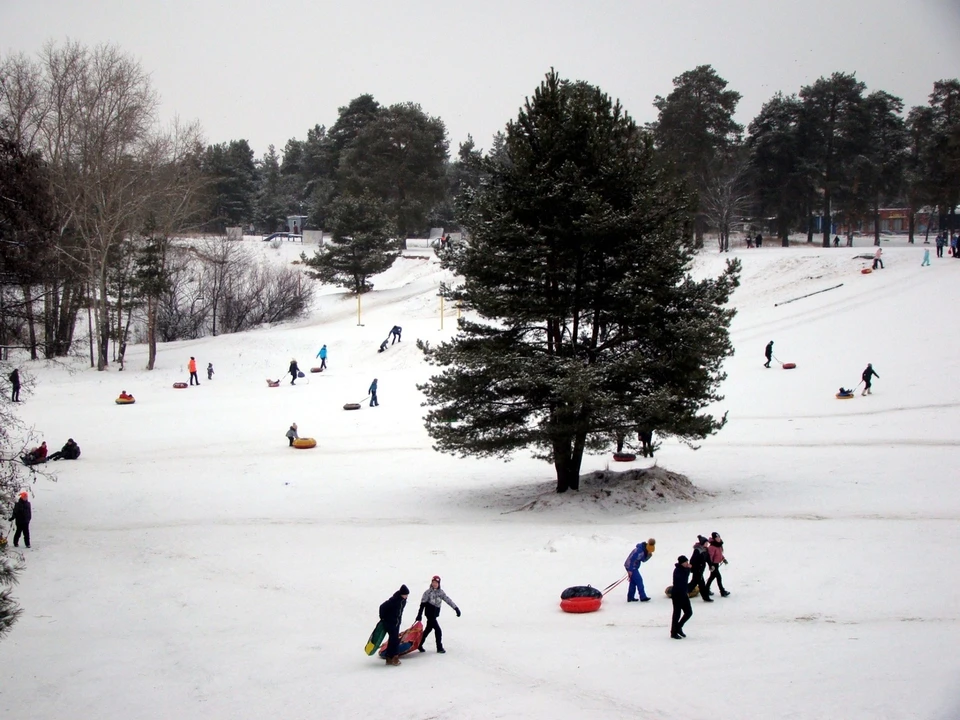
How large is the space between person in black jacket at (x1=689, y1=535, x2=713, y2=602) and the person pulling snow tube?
159 centimetres

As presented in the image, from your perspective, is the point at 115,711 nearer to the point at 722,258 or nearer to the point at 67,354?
the point at 67,354

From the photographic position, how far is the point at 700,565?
13.4 meters

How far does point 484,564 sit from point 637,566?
3.89 metres

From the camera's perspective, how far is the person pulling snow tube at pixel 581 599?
45.1 feet

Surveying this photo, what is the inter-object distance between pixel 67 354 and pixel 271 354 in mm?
11820

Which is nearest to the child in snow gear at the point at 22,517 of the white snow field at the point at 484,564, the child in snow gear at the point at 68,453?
the white snow field at the point at 484,564

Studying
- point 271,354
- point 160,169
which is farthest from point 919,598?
point 160,169

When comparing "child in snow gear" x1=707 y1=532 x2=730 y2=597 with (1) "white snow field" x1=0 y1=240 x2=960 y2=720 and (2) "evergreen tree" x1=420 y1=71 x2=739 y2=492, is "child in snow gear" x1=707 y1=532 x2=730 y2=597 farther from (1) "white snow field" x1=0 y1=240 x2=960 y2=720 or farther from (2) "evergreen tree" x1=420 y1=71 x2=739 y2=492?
(2) "evergreen tree" x1=420 y1=71 x2=739 y2=492

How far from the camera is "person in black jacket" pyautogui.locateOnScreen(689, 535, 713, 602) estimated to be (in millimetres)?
13328

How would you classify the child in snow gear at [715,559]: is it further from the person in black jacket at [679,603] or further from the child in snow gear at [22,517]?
the child in snow gear at [22,517]

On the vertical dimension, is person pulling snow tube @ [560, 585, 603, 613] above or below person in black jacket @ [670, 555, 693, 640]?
below

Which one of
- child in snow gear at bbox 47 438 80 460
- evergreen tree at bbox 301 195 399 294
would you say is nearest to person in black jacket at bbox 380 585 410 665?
child in snow gear at bbox 47 438 80 460

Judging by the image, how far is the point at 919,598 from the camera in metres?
13.1

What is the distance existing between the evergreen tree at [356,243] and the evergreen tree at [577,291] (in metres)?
42.5
